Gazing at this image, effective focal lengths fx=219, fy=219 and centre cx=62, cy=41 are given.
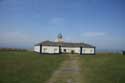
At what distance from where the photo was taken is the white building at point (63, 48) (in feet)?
225

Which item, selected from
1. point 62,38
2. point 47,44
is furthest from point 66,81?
point 62,38

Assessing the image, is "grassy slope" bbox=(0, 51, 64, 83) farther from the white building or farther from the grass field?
the white building

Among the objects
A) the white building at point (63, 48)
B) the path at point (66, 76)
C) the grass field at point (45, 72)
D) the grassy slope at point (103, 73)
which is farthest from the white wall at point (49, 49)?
the path at point (66, 76)

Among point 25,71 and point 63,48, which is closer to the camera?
point 25,71

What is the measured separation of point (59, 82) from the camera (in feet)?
50.1

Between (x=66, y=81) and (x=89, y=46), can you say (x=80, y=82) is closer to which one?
(x=66, y=81)

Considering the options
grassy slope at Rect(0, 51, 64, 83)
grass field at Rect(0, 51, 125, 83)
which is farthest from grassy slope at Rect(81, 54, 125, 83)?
grassy slope at Rect(0, 51, 64, 83)

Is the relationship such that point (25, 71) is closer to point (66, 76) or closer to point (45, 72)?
point (45, 72)

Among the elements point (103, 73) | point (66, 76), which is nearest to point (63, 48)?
point (103, 73)

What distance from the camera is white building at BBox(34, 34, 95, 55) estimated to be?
6862cm

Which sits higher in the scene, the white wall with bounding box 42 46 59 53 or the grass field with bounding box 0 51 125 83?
the white wall with bounding box 42 46 59 53

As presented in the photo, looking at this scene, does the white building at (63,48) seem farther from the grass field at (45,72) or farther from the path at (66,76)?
the path at (66,76)

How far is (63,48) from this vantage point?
7056cm

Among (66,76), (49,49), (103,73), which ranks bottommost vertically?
(103,73)
